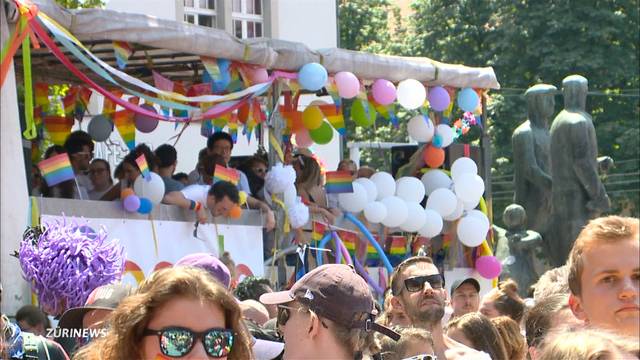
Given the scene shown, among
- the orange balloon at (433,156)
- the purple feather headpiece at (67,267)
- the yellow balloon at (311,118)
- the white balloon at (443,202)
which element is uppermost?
the purple feather headpiece at (67,267)

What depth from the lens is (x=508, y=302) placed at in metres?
9.12

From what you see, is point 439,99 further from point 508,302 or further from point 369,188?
point 508,302

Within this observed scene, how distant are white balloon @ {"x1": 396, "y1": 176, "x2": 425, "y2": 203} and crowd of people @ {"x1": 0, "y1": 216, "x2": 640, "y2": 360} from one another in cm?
896

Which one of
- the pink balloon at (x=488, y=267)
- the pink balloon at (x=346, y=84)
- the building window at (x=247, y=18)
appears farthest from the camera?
the building window at (x=247, y=18)

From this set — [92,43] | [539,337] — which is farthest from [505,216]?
[539,337]

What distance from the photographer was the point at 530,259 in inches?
656

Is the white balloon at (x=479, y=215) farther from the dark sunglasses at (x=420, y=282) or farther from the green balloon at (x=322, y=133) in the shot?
the dark sunglasses at (x=420, y=282)

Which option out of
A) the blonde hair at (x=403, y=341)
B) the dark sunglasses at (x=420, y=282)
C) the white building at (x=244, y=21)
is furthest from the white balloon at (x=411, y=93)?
the blonde hair at (x=403, y=341)

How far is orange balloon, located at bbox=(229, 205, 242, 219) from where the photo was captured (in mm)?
13079

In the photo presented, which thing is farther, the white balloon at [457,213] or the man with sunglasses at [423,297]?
the white balloon at [457,213]

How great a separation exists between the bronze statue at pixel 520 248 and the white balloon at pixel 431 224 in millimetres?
817

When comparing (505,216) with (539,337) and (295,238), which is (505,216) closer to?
(295,238)

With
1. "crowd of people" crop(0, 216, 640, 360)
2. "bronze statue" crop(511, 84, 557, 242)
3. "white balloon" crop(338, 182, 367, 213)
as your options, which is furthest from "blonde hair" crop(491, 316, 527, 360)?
"bronze statue" crop(511, 84, 557, 242)

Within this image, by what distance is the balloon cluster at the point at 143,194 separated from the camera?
39.7 feet
